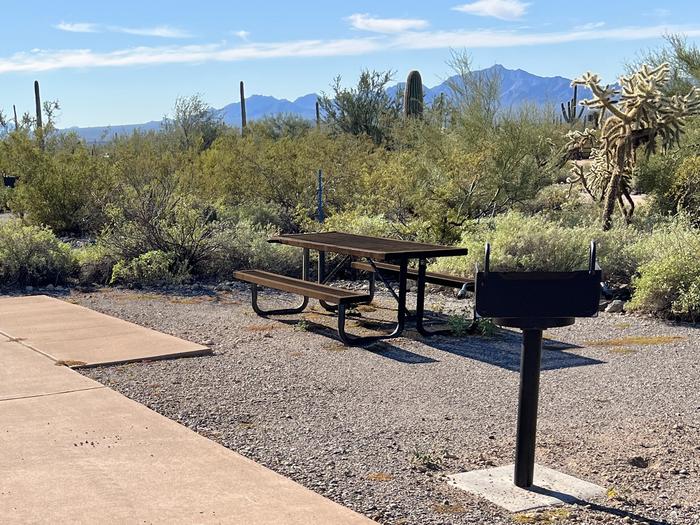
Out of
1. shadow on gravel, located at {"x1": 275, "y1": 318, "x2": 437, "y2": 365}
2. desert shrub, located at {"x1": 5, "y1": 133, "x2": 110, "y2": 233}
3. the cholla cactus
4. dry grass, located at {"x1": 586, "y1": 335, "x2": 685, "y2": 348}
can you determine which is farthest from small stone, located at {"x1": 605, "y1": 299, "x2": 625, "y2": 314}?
desert shrub, located at {"x1": 5, "y1": 133, "x2": 110, "y2": 233}

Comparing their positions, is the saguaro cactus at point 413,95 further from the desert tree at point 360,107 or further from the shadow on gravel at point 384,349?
the shadow on gravel at point 384,349

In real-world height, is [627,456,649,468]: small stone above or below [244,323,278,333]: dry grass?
above

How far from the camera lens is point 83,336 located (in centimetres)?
805

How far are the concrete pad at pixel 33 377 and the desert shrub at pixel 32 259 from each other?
4315 millimetres

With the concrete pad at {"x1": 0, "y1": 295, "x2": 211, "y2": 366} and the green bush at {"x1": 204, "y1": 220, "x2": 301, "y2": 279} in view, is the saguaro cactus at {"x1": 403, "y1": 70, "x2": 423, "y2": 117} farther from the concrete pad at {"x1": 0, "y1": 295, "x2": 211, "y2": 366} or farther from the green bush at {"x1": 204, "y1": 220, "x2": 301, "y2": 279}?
the concrete pad at {"x1": 0, "y1": 295, "x2": 211, "y2": 366}

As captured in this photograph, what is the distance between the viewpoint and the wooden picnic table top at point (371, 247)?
7980mm

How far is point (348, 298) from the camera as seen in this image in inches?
304

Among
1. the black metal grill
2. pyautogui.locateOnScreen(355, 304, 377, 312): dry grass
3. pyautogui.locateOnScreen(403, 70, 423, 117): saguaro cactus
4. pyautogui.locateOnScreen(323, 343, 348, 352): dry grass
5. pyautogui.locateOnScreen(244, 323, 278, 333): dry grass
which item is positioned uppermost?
pyautogui.locateOnScreen(403, 70, 423, 117): saguaro cactus

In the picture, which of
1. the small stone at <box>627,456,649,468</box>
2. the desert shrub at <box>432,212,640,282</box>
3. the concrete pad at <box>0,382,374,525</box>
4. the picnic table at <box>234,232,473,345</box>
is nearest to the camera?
the concrete pad at <box>0,382,374,525</box>

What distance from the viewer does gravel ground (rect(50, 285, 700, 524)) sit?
14.6ft

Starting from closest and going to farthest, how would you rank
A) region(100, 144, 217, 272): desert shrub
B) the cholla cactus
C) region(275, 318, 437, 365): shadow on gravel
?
region(275, 318, 437, 365): shadow on gravel
region(100, 144, 217, 272): desert shrub
the cholla cactus

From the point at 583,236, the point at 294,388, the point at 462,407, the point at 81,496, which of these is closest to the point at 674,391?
the point at 462,407

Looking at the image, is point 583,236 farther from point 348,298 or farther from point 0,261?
point 0,261

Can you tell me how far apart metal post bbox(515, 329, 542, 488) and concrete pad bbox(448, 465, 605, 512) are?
8cm
